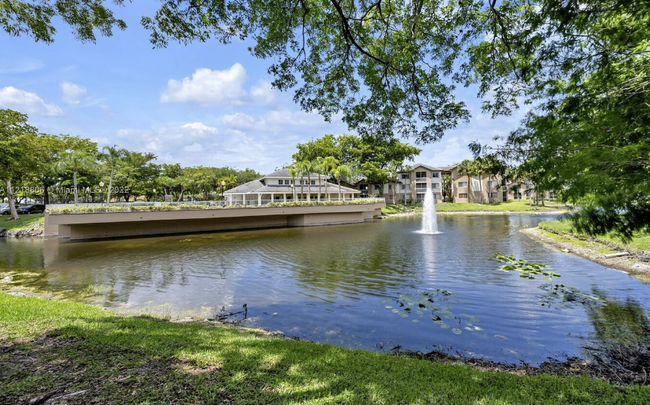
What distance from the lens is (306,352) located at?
186 inches

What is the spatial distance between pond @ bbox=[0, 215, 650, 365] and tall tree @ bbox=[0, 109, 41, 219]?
9.64 m

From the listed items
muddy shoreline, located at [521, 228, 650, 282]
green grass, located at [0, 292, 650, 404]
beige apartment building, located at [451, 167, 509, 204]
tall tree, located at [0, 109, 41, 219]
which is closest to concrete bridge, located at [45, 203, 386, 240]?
tall tree, located at [0, 109, 41, 219]

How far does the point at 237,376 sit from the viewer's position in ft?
12.0

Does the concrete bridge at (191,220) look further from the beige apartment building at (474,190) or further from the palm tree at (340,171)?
the beige apartment building at (474,190)

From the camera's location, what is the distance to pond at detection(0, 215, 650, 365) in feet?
21.7

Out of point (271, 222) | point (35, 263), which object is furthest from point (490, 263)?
point (271, 222)

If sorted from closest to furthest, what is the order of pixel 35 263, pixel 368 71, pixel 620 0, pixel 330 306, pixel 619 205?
pixel 620 0
pixel 619 205
pixel 368 71
pixel 330 306
pixel 35 263

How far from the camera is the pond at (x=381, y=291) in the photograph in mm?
6605

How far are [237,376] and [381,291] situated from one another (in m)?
7.09

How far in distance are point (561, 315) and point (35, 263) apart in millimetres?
22111

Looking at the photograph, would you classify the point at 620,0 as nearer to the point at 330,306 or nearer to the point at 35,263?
the point at 330,306

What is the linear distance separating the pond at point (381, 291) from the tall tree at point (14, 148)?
9642 millimetres

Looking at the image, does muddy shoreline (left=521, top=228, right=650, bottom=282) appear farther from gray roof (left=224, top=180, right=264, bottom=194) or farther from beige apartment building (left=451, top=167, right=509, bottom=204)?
beige apartment building (left=451, top=167, right=509, bottom=204)

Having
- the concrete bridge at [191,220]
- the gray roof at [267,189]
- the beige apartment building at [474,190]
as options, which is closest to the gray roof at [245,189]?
the gray roof at [267,189]
